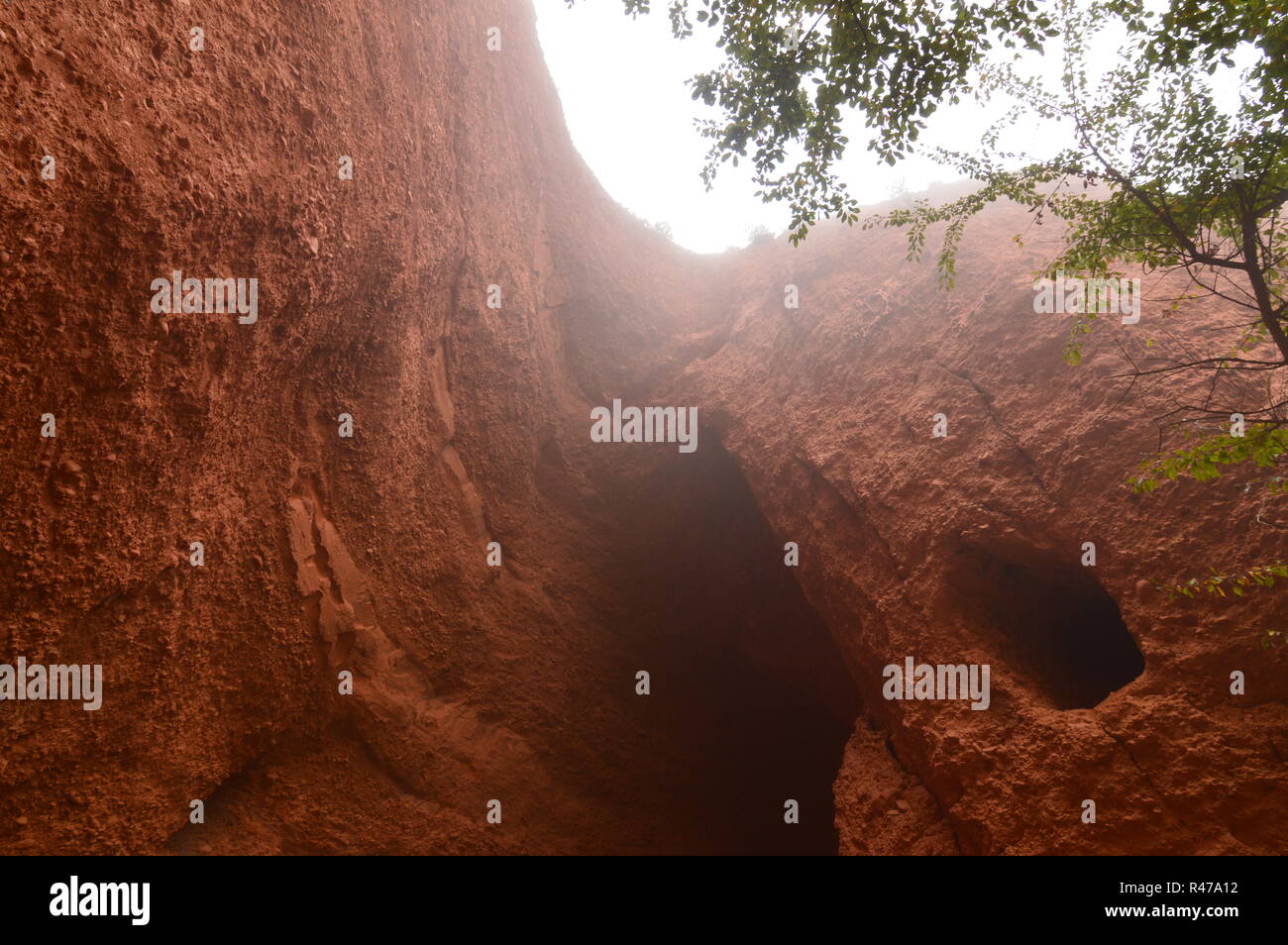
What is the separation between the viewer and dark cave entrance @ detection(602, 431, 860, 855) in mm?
10367

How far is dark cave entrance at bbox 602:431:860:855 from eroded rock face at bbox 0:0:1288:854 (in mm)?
64

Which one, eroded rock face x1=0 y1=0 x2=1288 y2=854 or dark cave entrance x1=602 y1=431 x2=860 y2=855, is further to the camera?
dark cave entrance x1=602 y1=431 x2=860 y2=855

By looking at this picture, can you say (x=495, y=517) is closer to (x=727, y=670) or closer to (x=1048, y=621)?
(x=727, y=670)

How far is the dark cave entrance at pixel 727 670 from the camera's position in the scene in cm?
1037

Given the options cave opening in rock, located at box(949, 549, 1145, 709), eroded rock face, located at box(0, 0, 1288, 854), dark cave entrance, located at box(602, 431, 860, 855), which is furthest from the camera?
dark cave entrance, located at box(602, 431, 860, 855)

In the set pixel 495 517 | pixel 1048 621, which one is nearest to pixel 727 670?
pixel 495 517

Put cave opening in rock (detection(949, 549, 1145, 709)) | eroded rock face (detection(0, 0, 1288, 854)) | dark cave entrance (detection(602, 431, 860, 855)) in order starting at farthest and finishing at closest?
dark cave entrance (detection(602, 431, 860, 855)) < cave opening in rock (detection(949, 549, 1145, 709)) < eroded rock face (detection(0, 0, 1288, 854))

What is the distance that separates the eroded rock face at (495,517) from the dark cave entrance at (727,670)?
64 mm

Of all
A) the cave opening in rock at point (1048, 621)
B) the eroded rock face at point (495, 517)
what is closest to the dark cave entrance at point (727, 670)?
the eroded rock face at point (495, 517)

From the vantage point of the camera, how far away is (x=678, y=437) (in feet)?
38.1

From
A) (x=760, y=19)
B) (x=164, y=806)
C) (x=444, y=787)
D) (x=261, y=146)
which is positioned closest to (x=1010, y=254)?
(x=760, y=19)

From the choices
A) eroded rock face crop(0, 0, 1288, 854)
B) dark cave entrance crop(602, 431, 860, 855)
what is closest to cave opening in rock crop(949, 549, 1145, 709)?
eroded rock face crop(0, 0, 1288, 854)

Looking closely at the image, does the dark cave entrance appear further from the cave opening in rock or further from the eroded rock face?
the cave opening in rock

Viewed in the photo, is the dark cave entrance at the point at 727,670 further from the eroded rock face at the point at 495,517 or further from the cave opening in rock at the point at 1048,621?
the cave opening in rock at the point at 1048,621
